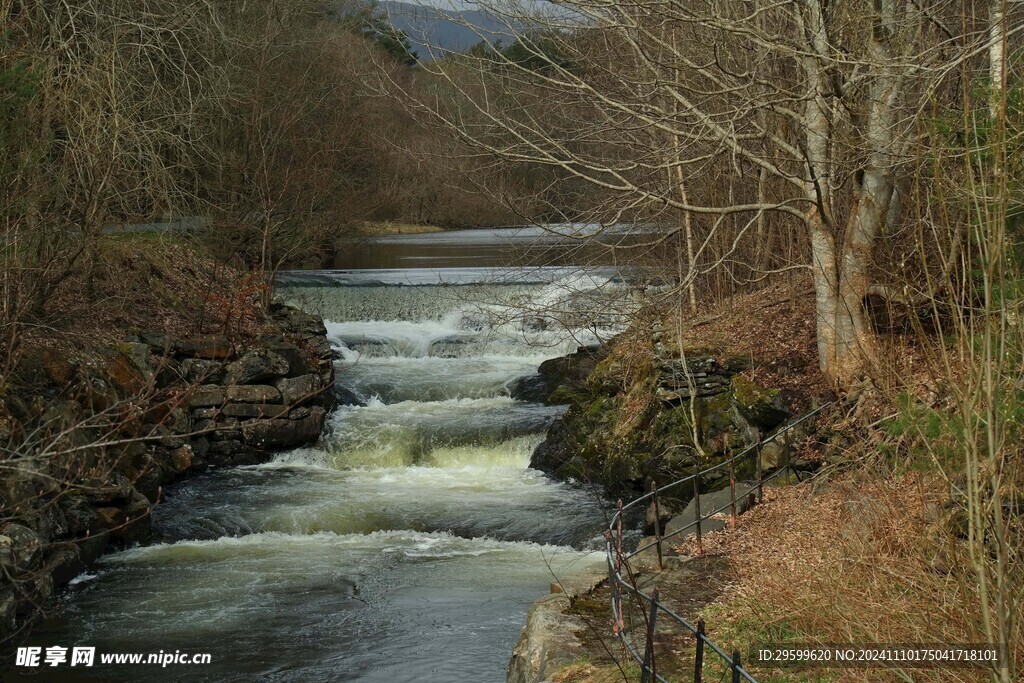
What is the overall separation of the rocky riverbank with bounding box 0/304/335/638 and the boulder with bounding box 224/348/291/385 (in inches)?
0.6

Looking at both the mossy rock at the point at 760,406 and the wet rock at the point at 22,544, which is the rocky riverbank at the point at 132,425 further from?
the mossy rock at the point at 760,406

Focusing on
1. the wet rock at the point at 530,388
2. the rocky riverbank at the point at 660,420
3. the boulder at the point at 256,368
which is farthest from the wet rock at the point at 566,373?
the boulder at the point at 256,368

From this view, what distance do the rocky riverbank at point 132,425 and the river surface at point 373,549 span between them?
1.06ft

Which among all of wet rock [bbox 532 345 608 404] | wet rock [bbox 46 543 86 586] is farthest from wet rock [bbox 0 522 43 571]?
wet rock [bbox 532 345 608 404]

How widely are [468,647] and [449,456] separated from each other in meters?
5.24

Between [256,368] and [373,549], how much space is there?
508cm

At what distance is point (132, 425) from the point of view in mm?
12680

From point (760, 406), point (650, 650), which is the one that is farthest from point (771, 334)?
point (650, 650)

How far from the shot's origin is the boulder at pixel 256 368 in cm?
1476

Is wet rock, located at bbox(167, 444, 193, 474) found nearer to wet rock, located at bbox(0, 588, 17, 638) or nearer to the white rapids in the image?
the white rapids

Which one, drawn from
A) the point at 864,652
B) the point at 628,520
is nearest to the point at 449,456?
the point at 628,520

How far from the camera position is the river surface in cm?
842

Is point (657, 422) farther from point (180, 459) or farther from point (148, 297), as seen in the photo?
point (148, 297)

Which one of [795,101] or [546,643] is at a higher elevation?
[795,101]
